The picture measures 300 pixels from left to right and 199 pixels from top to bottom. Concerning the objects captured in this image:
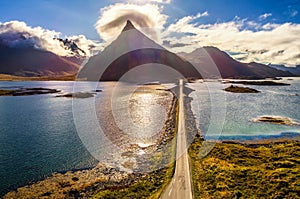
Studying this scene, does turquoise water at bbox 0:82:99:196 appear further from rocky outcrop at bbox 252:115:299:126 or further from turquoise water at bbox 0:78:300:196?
rocky outcrop at bbox 252:115:299:126

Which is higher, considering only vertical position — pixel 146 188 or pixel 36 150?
pixel 36 150

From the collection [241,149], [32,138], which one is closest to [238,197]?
[241,149]

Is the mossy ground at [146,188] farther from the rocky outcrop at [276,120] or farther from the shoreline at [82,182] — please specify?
the rocky outcrop at [276,120]

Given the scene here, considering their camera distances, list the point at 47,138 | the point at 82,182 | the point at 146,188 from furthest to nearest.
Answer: the point at 47,138, the point at 82,182, the point at 146,188

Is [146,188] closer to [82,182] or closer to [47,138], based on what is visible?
[82,182]

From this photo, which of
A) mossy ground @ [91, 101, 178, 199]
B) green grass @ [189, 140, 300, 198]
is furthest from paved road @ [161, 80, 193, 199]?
green grass @ [189, 140, 300, 198]

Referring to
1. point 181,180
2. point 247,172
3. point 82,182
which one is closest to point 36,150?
point 82,182

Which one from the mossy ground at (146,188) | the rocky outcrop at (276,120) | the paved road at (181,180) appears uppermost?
the rocky outcrop at (276,120)

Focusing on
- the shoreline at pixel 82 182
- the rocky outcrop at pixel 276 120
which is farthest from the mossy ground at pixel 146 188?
the rocky outcrop at pixel 276 120

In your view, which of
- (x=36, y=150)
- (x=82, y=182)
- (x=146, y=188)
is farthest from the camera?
(x=36, y=150)
